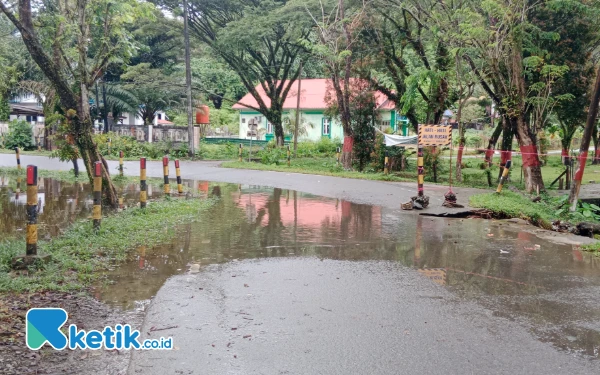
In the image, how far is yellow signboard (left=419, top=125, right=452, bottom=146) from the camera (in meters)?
14.2

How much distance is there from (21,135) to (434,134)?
3215 centimetres

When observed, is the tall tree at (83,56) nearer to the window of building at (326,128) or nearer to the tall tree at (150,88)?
the tall tree at (150,88)

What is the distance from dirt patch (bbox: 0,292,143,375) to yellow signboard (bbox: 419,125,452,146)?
406 inches

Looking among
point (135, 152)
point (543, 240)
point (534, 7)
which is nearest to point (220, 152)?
point (135, 152)

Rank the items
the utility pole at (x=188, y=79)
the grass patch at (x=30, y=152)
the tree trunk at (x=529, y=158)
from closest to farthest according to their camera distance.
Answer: the tree trunk at (x=529, y=158) < the utility pole at (x=188, y=79) < the grass patch at (x=30, y=152)

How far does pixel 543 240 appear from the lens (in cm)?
1000

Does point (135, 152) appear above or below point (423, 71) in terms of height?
below

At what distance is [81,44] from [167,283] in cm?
768

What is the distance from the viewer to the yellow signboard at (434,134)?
14.2 m

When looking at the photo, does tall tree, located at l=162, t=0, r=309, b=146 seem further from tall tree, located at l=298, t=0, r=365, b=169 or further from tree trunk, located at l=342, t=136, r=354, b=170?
tree trunk, located at l=342, t=136, r=354, b=170

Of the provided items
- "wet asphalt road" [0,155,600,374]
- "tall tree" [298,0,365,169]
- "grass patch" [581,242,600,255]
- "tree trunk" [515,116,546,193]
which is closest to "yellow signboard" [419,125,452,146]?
"tree trunk" [515,116,546,193]

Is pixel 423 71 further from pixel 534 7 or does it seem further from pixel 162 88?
pixel 162 88

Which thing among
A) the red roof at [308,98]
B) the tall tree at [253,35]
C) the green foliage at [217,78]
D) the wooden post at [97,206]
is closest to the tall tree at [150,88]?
the tall tree at [253,35]

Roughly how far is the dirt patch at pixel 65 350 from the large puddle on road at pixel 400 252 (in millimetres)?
359
